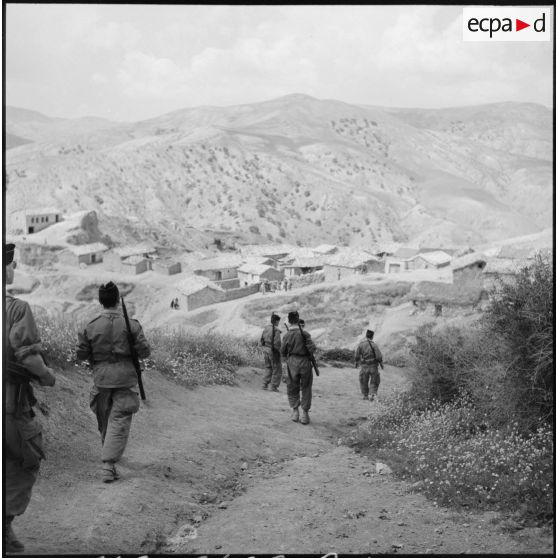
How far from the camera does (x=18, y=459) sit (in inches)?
191

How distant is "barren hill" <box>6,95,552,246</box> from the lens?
7075 centimetres

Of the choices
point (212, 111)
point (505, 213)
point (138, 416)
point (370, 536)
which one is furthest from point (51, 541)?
point (212, 111)

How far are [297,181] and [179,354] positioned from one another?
235 ft

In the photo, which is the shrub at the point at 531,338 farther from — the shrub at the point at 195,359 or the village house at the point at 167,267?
the village house at the point at 167,267

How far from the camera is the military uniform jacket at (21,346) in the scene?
4.84 m

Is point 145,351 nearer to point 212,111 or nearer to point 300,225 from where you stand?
point 300,225

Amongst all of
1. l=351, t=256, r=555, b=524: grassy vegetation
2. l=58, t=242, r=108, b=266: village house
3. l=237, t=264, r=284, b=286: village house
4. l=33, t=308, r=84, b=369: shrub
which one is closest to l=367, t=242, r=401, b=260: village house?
l=237, t=264, r=284, b=286: village house

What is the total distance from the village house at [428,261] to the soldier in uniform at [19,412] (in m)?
38.8

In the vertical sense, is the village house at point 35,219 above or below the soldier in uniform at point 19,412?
above

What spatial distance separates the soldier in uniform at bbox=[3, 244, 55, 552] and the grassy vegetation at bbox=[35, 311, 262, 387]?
4.16m

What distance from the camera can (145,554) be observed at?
500 cm

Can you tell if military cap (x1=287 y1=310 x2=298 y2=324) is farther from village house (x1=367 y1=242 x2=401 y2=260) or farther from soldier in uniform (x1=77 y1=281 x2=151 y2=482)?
village house (x1=367 y1=242 x2=401 y2=260)

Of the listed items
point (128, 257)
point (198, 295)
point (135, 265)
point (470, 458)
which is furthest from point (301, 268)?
point (470, 458)

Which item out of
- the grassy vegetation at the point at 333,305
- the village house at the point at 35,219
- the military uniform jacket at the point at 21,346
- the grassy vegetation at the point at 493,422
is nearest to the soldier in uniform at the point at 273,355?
the grassy vegetation at the point at 493,422
